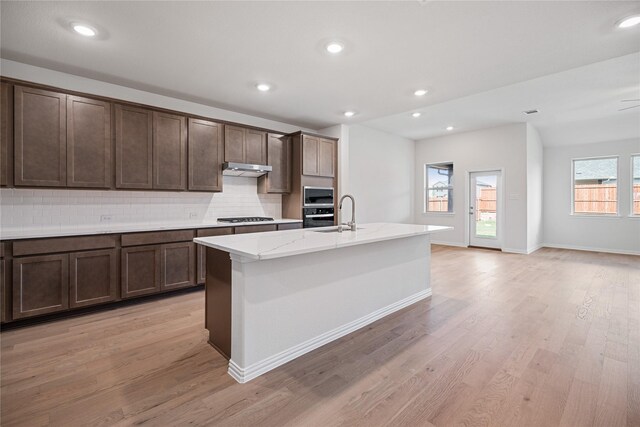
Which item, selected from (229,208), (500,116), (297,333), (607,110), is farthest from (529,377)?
(607,110)

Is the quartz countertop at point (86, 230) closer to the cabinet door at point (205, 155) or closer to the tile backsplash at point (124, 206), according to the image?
the tile backsplash at point (124, 206)

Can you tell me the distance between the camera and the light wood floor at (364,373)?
1707mm

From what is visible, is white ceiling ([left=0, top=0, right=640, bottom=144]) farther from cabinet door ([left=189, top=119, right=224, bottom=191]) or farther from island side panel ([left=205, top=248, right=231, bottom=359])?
island side panel ([left=205, top=248, right=231, bottom=359])

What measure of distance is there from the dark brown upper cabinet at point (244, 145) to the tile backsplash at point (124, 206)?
42 centimetres

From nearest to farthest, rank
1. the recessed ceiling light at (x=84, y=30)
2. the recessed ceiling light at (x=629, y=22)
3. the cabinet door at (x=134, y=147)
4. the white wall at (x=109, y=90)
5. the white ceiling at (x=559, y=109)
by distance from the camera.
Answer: the recessed ceiling light at (x=629, y=22), the recessed ceiling light at (x=84, y=30), the white wall at (x=109, y=90), the cabinet door at (x=134, y=147), the white ceiling at (x=559, y=109)

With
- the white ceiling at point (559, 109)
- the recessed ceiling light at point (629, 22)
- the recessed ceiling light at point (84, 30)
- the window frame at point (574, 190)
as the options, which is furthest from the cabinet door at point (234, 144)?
the window frame at point (574, 190)

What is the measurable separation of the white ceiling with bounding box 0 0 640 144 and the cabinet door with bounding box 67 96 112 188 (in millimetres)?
441

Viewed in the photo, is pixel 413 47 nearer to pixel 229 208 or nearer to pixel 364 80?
pixel 364 80

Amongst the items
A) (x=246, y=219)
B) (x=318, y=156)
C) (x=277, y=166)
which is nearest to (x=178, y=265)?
(x=246, y=219)

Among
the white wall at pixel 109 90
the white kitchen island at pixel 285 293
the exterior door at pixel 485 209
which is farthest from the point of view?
the exterior door at pixel 485 209

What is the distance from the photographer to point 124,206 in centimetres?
390

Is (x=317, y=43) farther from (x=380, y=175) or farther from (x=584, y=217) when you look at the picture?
(x=584, y=217)

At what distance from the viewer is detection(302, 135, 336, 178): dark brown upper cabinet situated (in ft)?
17.2

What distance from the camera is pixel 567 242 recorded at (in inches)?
299
